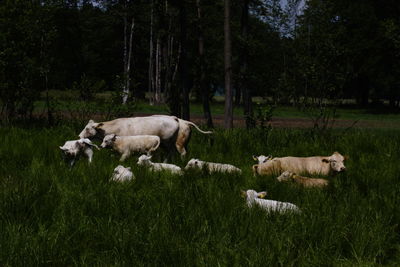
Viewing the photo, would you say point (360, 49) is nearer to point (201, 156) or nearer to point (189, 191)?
point (201, 156)

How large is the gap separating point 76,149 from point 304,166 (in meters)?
4.04

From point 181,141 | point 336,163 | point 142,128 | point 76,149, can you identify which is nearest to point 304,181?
point 336,163

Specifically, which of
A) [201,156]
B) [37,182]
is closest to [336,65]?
[201,156]

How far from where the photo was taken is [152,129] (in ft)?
30.2

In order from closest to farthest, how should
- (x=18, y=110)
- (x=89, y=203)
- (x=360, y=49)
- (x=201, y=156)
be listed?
1. (x=89, y=203)
2. (x=201, y=156)
3. (x=18, y=110)
4. (x=360, y=49)

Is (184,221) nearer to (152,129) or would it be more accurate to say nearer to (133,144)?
(133,144)

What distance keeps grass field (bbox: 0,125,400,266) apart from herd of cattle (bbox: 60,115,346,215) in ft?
0.74

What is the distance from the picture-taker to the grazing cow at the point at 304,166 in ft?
24.8

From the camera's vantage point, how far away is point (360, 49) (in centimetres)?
4766

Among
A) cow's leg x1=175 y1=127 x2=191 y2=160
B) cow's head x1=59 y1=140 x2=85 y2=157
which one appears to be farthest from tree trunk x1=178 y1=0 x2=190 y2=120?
cow's head x1=59 y1=140 x2=85 y2=157

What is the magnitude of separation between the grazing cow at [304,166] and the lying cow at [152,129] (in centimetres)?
226

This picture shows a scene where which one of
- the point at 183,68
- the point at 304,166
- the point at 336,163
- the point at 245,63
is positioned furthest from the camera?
the point at 245,63

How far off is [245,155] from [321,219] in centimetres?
545

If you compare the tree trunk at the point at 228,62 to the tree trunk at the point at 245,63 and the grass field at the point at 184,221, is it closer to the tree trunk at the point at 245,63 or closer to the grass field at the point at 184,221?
the tree trunk at the point at 245,63
